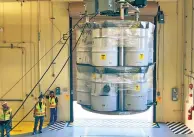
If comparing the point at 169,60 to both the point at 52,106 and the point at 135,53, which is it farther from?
the point at 135,53

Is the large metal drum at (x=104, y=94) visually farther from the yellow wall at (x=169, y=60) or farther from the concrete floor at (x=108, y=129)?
the yellow wall at (x=169, y=60)

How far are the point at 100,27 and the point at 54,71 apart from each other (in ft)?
32.4

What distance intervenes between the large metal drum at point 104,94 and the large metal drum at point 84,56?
251 mm

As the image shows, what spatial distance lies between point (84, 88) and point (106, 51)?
0.70m

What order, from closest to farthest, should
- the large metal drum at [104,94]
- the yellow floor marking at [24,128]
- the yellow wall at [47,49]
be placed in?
the large metal drum at [104,94] < the yellow floor marking at [24,128] < the yellow wall at [47,49]

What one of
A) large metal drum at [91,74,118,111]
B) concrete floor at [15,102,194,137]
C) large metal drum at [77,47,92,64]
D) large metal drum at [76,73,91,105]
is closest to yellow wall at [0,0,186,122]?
concrete floor at [15,102,194,137]

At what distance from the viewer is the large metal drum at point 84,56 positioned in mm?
4203

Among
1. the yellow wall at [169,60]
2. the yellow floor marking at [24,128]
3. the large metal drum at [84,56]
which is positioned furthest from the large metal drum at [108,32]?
the yellow wall at [169,60]

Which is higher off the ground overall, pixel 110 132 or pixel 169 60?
pixel 169 60

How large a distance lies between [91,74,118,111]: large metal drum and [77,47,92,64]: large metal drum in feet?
0.82

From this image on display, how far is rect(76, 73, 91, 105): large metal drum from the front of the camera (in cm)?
432

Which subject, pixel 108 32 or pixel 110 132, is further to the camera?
pixel 110 132

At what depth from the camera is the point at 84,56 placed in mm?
4250

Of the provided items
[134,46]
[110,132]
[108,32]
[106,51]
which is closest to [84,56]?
[106,51]
